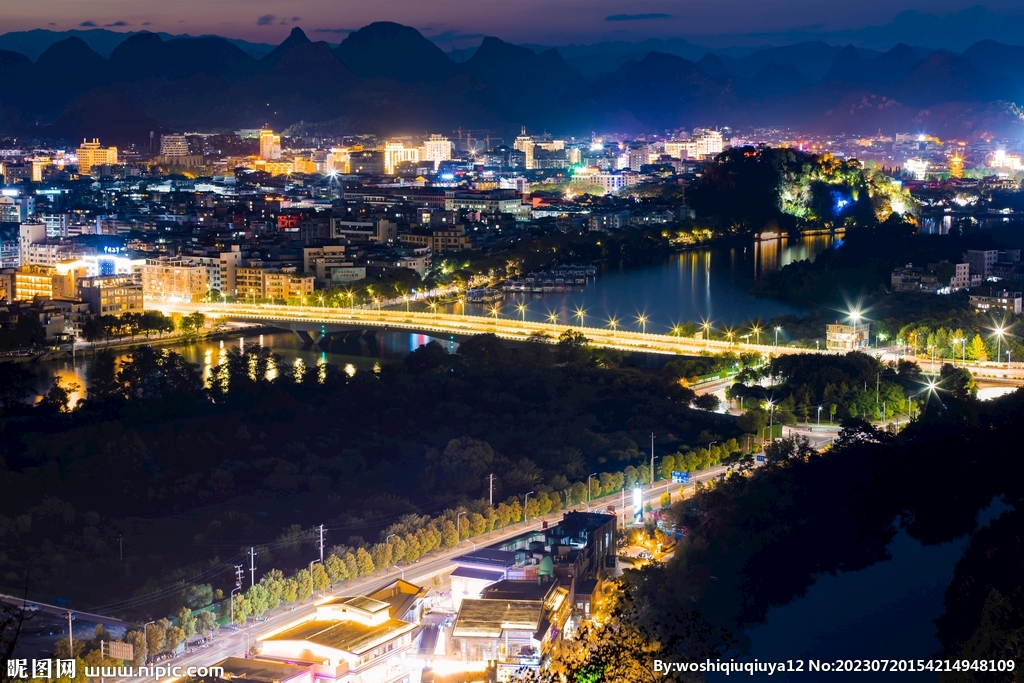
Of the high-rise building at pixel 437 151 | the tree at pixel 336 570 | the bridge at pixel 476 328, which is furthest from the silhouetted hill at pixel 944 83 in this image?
the tree at pixel 336 570

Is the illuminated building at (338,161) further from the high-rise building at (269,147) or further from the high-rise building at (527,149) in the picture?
the high-rise building at (527,149)

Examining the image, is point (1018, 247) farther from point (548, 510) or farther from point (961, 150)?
point (961, 150)

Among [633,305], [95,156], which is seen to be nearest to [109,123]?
[95,156]

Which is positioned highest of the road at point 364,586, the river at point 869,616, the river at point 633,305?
the road at point 364,586

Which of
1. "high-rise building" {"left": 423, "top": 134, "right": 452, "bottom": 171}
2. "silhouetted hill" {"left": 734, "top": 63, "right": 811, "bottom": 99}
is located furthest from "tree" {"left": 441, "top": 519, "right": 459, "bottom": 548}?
"silhouetted hill" {"left": 734, "top": 63, "right": 811, "bottom": 99}

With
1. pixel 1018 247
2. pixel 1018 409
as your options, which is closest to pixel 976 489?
pixel 1018 409

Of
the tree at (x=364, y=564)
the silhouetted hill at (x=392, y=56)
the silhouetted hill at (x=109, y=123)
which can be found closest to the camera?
the tree at (x=364, y=564)
